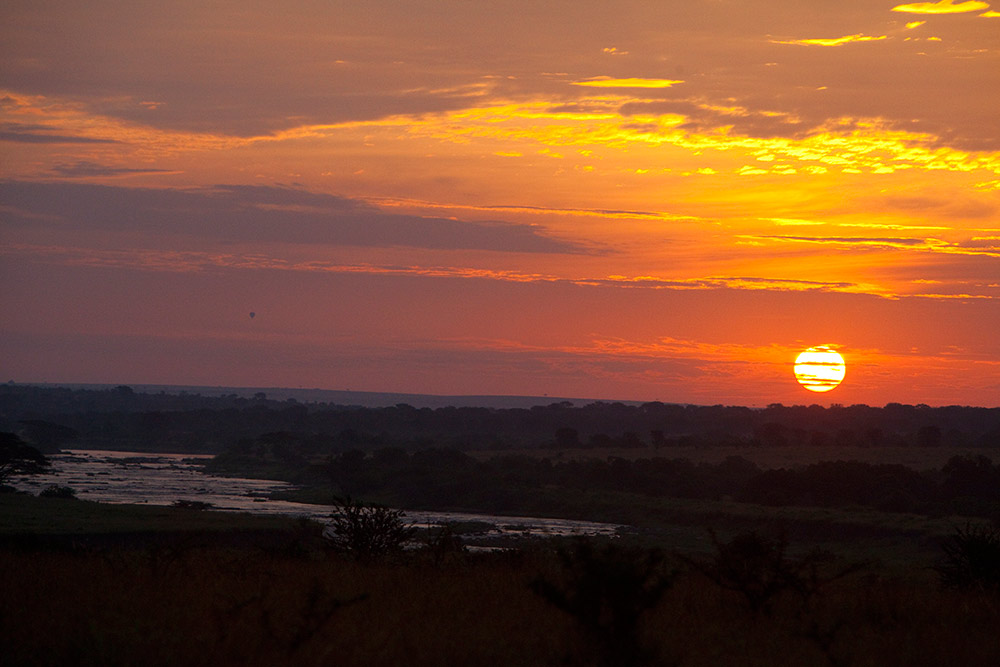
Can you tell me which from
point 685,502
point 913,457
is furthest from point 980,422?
point 685,502

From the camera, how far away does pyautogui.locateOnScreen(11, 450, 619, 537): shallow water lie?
6700 centimetres

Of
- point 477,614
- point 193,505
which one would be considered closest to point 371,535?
point 477,614

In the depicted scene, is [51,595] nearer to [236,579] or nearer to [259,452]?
[236,579]

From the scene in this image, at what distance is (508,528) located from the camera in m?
64.9

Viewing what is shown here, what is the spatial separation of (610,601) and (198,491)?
79.8 meters

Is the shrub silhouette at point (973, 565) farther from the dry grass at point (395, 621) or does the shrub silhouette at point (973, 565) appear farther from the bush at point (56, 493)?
the bush at point (56, 493)

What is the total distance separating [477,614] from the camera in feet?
37.6

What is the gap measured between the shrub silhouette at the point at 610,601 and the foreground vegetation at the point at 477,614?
15 millimetres

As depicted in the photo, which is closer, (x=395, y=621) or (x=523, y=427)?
(x=395, y=621)

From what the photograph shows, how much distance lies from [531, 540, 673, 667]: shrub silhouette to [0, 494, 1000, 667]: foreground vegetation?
0.01 m

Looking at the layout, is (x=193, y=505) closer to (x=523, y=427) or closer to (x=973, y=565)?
(x=973, y=565)

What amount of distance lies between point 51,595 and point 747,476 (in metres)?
79.6

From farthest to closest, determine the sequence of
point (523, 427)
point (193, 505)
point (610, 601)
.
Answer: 1. point (523, 427)
2. point (193, 505)
3. point (610, 601)

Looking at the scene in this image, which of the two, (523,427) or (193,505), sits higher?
(523,427)
